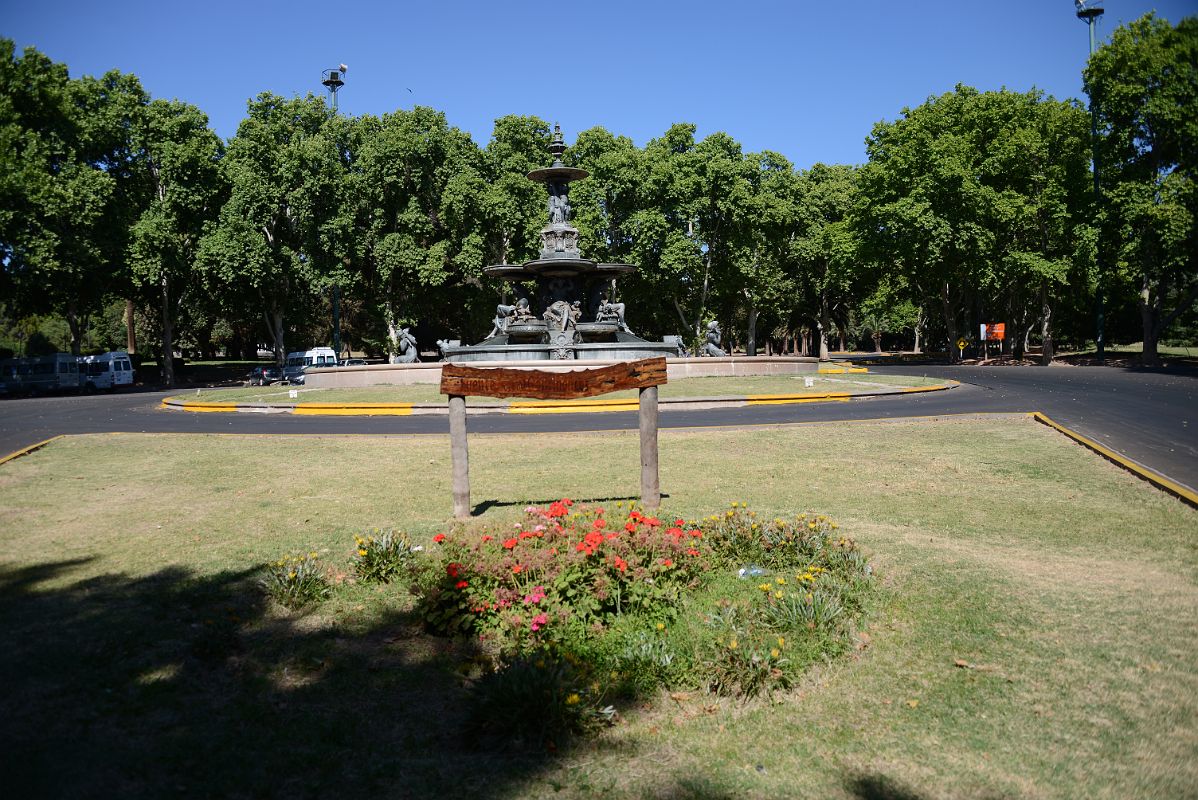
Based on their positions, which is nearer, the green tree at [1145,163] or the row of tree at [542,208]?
the green tree at [1145,163]

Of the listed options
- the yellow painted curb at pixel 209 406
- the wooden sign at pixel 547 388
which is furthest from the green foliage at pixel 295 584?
the yellow painted curb at pixel 209 406

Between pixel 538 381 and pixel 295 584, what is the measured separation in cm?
302

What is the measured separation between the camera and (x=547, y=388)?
25.2ft

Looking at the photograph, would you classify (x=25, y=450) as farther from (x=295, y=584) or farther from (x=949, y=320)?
(x=949, y=320)

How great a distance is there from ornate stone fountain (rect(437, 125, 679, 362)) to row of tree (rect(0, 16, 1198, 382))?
49.4 feet

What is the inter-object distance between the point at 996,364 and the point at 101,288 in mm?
49741

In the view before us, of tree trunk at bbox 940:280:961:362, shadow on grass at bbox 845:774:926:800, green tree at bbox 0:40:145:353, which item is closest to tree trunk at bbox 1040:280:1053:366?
tree trunk at bbox 940:280:961:362

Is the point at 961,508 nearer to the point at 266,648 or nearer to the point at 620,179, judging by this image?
the point at 266,648

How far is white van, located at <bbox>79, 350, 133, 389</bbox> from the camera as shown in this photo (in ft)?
131

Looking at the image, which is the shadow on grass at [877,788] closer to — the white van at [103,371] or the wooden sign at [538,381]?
the wooden sign at [538,381]

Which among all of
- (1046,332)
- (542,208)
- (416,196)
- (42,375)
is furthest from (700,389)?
(42,375)

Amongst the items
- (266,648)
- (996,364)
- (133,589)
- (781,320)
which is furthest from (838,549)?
(781,320)

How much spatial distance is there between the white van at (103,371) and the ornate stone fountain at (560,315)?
21158 mm

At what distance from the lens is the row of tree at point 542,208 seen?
3575 centimetres
